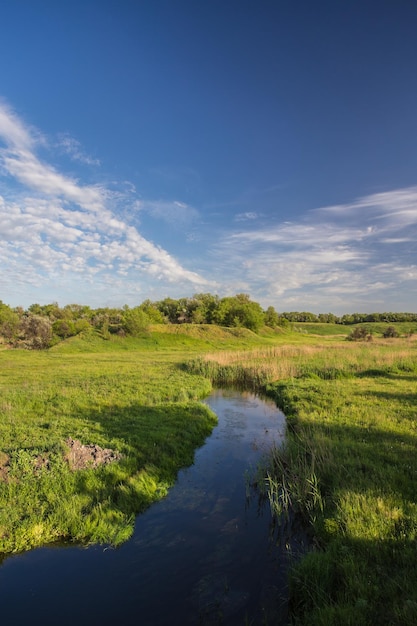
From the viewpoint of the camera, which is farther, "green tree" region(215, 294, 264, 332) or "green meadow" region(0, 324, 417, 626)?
"green tree" region(215, 294, 264, 332)

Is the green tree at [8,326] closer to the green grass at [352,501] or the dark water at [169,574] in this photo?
the green grass at [352,501]

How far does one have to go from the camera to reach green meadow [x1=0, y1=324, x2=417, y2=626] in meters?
6.06

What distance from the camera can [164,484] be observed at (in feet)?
35.8

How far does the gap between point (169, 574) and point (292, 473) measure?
439 centimetres

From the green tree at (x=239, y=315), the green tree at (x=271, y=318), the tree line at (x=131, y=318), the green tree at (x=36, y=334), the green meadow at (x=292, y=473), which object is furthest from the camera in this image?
the green tree at (x=271, y=318)

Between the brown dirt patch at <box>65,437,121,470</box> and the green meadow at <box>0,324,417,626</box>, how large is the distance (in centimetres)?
21

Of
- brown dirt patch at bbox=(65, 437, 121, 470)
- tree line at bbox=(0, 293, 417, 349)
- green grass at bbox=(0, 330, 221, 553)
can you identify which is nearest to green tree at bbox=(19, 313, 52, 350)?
tree line at bbox=(0, 293, 417, 349)

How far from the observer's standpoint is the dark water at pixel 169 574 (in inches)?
241

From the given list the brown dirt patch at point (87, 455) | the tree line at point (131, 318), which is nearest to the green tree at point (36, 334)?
the tree line at point (131, 318)

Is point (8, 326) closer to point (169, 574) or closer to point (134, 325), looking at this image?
point (134, 325)

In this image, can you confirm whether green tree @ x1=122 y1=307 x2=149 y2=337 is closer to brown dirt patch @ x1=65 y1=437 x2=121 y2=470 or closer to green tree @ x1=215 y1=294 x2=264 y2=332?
green tree @ x1=215 y1=294 x2=264 y2=332

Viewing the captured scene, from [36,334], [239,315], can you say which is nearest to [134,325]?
[36,334]

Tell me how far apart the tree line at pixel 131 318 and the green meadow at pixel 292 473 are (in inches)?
1665

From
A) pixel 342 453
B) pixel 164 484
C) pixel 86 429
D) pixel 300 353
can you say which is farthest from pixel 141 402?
pixel 300 353
